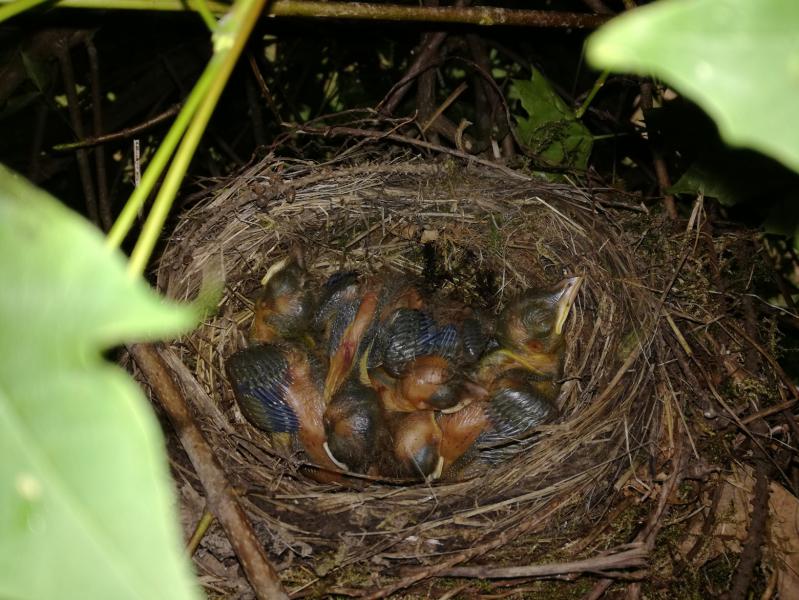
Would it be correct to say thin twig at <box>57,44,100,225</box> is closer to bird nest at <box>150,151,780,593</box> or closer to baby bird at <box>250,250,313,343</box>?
bird nest at <box>150,151,780,593</box>

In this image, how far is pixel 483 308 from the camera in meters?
1.88

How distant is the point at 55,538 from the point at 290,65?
5.87 ft

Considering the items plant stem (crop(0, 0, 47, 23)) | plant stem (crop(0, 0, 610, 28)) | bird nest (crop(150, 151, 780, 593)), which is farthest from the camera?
bird nest (crop(150, 151, 780, 593))

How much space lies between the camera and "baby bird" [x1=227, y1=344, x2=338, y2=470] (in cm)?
162

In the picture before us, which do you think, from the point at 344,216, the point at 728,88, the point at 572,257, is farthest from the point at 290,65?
the point at 728,88

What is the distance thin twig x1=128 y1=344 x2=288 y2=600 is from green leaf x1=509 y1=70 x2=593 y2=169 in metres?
0.94

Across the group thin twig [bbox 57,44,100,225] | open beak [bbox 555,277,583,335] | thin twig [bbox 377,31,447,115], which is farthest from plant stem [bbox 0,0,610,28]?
open beak [bbox 555,277,583,335]

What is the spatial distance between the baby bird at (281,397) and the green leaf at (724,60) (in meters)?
1.34

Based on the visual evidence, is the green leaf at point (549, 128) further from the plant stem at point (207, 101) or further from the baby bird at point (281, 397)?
the plant stem at point (207, 101)

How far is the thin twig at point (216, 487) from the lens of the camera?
3.60ft

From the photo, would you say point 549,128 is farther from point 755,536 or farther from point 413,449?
point 755,536

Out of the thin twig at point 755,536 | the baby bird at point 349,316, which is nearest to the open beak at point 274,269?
the baby bird at point 349,316

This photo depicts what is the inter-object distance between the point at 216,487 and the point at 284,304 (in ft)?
2.01

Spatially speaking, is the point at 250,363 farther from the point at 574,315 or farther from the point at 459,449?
the point at 574,315
